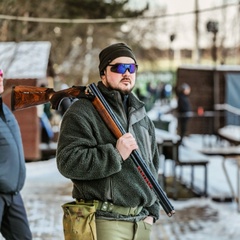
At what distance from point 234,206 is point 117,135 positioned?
7702 mm

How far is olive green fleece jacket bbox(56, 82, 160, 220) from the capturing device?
13.0 ft

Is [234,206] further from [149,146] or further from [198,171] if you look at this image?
[149,146]

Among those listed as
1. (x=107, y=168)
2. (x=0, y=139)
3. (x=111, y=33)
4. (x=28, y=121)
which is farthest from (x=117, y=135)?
(x=111, y=33)

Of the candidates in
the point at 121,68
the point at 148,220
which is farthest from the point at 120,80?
the point at 148,220

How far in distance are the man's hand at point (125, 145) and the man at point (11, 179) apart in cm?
179

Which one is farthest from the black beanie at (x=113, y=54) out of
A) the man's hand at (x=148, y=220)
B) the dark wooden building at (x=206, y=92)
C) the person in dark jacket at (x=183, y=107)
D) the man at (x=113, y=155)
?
the dark wooden building at (x=206, y=92)

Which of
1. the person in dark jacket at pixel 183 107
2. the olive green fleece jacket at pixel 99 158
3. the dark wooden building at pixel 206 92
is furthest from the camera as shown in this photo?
the dark wooden building at pixel 206 92

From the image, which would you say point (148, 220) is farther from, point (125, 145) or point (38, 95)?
point (38, 95)

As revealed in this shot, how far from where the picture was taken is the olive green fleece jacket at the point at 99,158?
13.0ft

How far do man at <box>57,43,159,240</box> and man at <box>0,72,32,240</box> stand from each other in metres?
1.54

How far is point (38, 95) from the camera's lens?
456 centimetres

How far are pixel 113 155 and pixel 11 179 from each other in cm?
184

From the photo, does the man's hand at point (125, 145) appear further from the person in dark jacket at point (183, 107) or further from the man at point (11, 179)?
the person in dark jacket at point (183, 107)

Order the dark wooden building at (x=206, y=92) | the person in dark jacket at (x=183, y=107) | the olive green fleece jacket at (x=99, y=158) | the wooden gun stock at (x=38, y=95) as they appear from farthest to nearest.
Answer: the dark wooden building at (x=206, y=92)
the person in dark jacket at (x=183, y=107)
the wooden gun stock at (x=38, y=95)
the olive green fleece jacket at (x=99, y=158)
